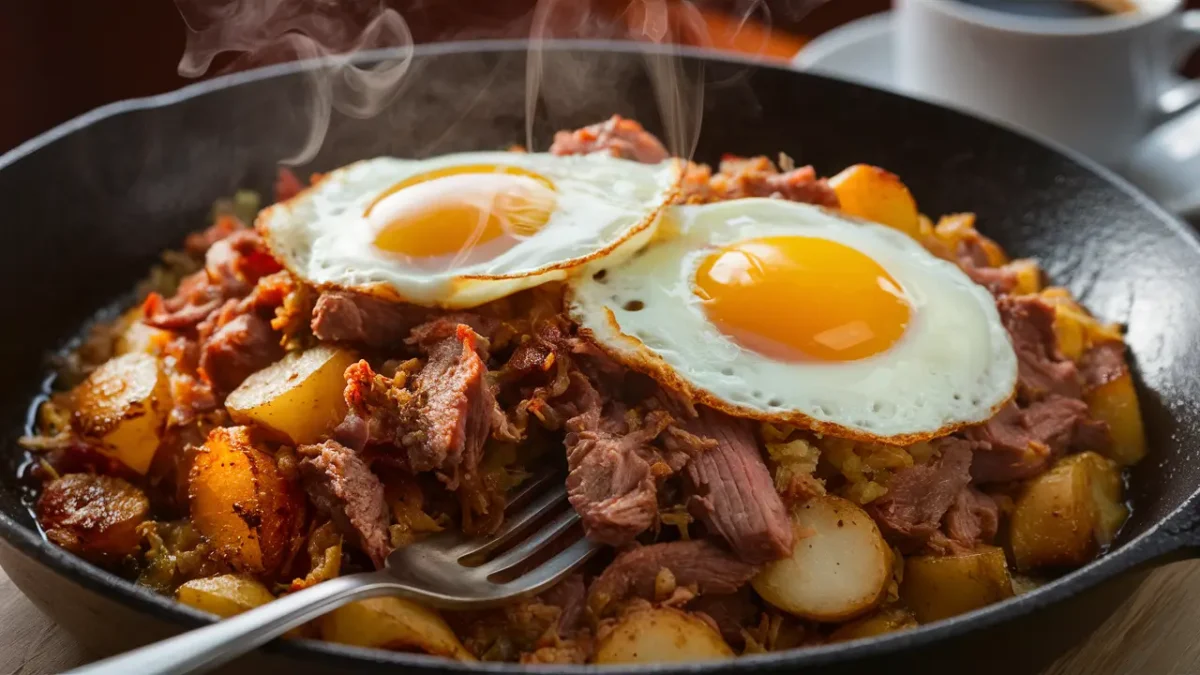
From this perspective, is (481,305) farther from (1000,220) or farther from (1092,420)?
(1000,220)

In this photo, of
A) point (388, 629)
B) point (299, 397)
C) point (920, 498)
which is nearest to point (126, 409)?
point (299, 397)

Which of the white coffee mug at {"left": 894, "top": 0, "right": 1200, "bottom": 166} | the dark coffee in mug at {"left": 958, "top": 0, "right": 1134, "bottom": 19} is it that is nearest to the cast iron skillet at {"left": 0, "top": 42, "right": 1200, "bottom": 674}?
the white coffee mug at {"left": 894, "top": 0, "right": 1200, "bottom": 166}

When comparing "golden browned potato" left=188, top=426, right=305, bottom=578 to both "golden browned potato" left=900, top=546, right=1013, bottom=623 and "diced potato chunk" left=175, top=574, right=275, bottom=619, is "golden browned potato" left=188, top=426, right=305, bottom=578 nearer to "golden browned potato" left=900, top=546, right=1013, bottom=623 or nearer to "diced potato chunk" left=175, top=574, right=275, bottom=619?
"diced potato chunk" left=175, top=574, right=275, bottom=619

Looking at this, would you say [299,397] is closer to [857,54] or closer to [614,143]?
[614,143]

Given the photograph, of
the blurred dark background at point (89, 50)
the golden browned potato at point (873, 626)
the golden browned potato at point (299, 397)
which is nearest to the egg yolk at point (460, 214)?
the golden browned potato at point (299, 397)

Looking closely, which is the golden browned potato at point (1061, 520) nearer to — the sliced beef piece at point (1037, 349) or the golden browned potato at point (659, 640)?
the sliced beef piece at point (1037, 349)
